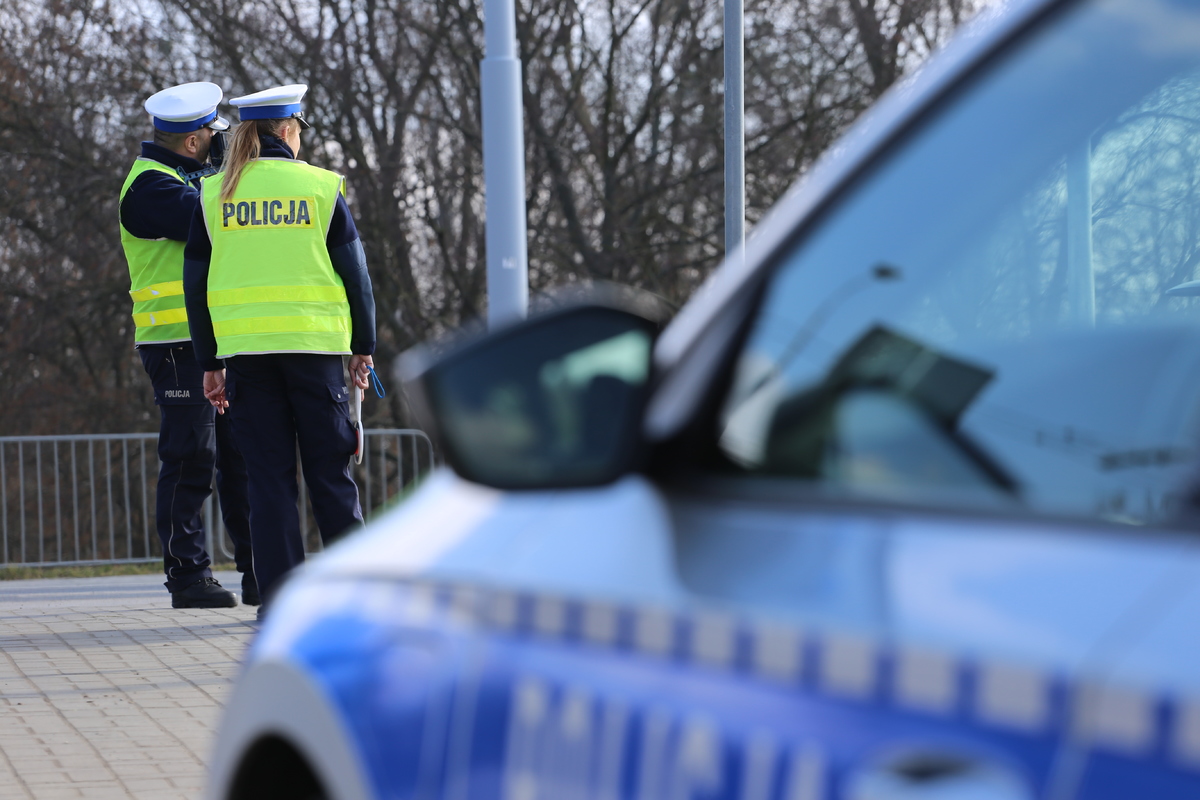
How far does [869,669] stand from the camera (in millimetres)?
1108

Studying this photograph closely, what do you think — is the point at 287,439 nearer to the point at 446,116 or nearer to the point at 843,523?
the point at 843,523

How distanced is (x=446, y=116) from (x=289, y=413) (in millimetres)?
12572

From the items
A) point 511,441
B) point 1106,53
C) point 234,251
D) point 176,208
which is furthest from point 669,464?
point 176,208

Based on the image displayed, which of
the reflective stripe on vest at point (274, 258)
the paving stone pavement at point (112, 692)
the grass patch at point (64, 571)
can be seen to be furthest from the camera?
the grass patch at point (64, 571)

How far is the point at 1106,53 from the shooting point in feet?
4.10

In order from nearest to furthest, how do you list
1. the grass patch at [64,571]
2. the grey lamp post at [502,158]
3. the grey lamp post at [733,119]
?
the grey lamp post at [502,158]
the grass patch at [64,571]
the grey lamp post at [733,119]

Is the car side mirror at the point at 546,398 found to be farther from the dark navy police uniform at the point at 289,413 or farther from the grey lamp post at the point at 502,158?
the grey lamp post at the point at 502,158

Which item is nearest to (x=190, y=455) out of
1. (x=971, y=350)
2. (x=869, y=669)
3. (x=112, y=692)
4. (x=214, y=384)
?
(x=214, y=384)

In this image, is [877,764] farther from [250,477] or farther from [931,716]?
[250,477]

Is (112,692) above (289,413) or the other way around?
the other way around

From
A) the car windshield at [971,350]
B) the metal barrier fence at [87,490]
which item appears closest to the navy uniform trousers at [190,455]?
the metal barrier fence at [87,490]

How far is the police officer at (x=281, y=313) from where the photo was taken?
5496 mm

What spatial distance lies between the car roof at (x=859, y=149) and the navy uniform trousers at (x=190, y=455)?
5495mm

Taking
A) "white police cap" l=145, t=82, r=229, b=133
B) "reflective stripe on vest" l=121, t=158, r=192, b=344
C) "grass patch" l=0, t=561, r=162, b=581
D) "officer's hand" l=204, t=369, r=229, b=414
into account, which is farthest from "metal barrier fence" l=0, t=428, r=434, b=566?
"officer's hand" l=204, t=369, r=229, b=414
